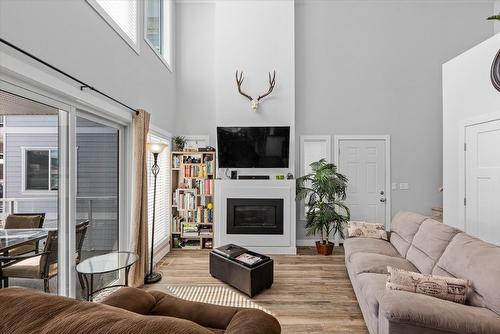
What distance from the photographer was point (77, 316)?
2.66ft

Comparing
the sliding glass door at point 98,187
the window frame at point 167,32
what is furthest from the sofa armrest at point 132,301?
the window frame at point 167,32

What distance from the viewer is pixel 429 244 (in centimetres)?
253

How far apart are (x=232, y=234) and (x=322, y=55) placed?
12.4ft

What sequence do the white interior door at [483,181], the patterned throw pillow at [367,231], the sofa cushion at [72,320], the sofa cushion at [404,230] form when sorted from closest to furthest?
the sofa cushion at [72,320] → the white interior door at [483,181] → the sofa cushion at [404,230] → the patterned throw pillow at [367,231]

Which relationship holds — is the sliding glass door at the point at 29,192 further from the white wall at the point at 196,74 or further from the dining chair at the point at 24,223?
the white wall at the point at 196,74

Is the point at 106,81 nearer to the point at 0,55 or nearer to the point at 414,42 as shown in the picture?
the point at 0,55

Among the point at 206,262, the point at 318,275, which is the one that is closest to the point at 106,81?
the point at 206,262

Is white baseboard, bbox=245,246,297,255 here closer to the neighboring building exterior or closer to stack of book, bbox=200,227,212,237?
stack of book, bbox=200,227,212,237

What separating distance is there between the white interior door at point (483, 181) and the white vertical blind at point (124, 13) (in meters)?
4.32

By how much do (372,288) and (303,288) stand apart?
46.7 inches

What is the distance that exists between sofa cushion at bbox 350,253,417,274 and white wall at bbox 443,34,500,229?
1308mm

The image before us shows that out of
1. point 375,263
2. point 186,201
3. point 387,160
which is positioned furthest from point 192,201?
point 387,160

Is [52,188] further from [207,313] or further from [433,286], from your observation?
[433,286]

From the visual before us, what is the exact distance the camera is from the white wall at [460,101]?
2.87 metres
